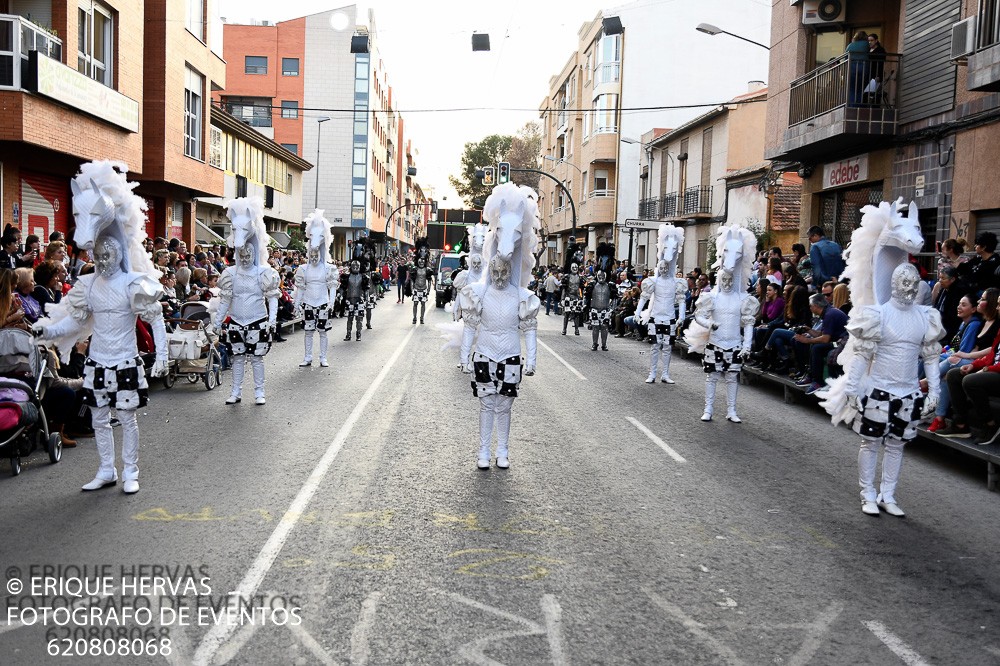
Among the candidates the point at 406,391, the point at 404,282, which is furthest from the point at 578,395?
the point at 404,282

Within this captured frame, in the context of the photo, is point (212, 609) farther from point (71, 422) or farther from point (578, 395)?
point (578, 395)

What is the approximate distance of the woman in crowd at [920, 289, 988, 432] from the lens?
10484 mm

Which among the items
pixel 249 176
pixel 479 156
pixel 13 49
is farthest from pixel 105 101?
pixel 479 156

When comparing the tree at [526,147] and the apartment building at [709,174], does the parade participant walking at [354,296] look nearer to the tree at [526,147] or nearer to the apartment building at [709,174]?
the apartment building at [709,174]

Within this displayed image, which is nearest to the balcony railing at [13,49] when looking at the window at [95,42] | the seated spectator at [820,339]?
the window at [95,42]

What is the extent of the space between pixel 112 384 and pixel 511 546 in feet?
12.0

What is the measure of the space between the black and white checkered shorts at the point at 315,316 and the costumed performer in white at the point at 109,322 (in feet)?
29.6

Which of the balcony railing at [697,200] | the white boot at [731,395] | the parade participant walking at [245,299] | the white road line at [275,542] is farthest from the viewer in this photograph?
the balcony railing at [697,200]

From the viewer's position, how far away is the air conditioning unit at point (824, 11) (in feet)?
71.1

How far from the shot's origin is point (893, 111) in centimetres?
1902

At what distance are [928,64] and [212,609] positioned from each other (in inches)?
700

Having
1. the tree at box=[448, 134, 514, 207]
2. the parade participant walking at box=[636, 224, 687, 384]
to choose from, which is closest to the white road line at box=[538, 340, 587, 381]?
the parade participant walking at box=[636, 224, 687, 384]

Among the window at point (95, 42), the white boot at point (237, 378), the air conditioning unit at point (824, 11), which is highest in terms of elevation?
the air conditioning unit at point (824, 11)

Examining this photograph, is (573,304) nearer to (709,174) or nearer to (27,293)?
(709,174)
